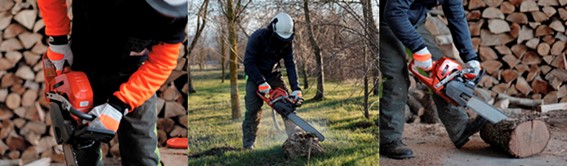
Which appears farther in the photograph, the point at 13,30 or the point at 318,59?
the point at 13,30

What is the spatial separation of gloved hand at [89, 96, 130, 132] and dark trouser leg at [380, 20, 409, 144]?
1255 millimetres

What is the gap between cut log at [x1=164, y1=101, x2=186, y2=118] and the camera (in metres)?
2.67

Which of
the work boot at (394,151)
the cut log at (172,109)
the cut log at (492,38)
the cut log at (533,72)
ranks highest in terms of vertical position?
the cut log at (492,38)

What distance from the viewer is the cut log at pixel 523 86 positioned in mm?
3779

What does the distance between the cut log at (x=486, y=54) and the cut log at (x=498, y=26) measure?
0.36ft

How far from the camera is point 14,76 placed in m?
2.78

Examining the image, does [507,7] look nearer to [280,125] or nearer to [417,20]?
[417,20]

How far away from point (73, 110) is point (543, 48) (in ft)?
9.45

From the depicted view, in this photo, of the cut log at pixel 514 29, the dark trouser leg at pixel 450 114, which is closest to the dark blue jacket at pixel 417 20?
the dark trouser leg at pixel 450 114

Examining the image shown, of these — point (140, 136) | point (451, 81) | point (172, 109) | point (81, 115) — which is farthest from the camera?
point (451, 81)

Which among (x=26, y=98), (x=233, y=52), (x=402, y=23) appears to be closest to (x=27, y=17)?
(x=26, y=98)

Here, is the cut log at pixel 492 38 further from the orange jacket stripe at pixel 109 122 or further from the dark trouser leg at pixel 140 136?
the orange jacket stripe at pixel 109 122

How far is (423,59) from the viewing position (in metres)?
2.83

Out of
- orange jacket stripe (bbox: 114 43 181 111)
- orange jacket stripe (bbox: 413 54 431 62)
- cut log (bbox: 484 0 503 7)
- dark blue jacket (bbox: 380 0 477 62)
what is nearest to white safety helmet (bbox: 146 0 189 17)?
orange jacket stripe (bbox: 114 43 181 111)
